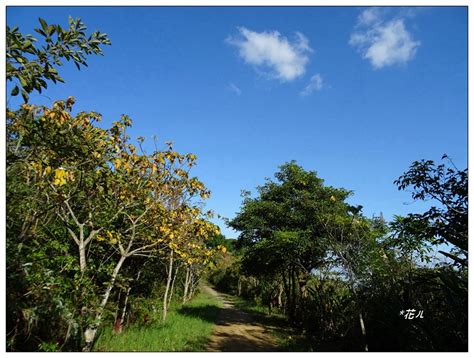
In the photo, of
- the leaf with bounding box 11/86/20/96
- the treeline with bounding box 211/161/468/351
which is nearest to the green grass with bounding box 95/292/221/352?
the treeline with bounding box 211/161/468/351

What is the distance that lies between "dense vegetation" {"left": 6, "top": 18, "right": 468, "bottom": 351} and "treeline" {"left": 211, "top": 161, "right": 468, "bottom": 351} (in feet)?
0.14

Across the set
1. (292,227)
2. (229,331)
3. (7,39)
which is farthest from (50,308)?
(292,227)

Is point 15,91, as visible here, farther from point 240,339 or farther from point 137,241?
point 240,339

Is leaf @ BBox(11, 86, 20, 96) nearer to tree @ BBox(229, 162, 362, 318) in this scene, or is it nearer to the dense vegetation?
the dense vegetation

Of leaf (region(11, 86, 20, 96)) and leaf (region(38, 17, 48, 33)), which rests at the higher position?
leaf (region(38, 17, 48, 33))

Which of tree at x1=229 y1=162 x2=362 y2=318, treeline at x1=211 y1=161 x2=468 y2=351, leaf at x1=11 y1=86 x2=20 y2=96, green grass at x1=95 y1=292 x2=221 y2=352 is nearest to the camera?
leaf at x1=11 y1=86 x2=20 y2=96

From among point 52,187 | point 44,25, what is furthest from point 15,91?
point 52,187

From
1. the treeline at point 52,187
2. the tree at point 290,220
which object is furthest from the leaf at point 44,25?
the tree at point 290,220

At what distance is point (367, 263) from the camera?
9.96m

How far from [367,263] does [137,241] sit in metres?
6.67

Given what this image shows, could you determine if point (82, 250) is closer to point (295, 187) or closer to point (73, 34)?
point (73, 34)

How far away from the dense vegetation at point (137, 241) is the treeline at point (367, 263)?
0.04m

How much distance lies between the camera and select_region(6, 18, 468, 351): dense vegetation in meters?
5.14

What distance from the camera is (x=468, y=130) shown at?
5.45 m
